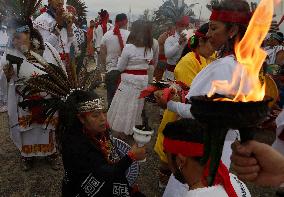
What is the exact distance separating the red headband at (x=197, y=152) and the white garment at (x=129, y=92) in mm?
3690

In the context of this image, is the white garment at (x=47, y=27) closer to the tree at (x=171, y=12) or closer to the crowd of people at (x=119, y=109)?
the crowd of people at (x=119, y=109)

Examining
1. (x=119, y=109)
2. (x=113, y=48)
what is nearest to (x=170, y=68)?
(x=113, y=48)

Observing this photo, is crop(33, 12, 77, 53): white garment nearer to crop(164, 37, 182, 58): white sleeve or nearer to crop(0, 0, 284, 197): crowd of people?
crop(0, 0, 284, 197): crowd of people

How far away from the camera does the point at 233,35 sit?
2.89 metres

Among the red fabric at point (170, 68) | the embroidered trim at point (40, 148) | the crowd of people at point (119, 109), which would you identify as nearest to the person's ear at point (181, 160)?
the crowd of people at point (119, 109)

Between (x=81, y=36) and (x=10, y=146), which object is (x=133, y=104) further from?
(x=81, y=36)

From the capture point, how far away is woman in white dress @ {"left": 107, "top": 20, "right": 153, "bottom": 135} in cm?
592

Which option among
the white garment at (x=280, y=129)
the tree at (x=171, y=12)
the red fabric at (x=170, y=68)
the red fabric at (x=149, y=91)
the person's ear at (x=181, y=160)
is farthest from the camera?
the tree at (x=171, y=12)

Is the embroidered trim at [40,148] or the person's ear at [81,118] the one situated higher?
the person's ear at [81,118]

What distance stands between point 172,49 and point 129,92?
164 cm

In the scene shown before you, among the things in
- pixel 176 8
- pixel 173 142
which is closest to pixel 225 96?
pixel 173 142

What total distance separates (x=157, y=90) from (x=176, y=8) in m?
11.4

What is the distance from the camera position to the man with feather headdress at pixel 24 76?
4.84m

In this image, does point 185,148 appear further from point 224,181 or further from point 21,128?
point 21,128
